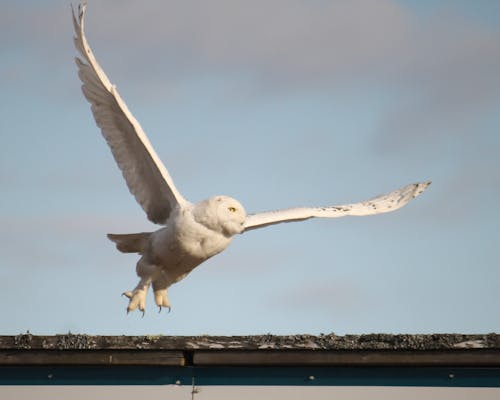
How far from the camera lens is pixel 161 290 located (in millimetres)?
13203

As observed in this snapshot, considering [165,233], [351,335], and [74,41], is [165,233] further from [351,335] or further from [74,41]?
[351,335]

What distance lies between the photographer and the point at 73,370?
306 inches

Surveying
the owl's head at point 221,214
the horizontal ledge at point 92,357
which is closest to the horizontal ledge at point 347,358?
the horizontal ledge at point 92,357

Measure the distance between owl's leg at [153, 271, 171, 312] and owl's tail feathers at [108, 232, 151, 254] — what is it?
48 centimetres

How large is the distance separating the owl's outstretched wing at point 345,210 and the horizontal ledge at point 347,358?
5648 mm

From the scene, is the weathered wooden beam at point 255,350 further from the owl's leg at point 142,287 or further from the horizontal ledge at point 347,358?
the owl's leg at point 142,287

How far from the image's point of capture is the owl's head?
12461mm

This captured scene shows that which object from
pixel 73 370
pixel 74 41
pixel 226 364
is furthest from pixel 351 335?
pixel 74 41

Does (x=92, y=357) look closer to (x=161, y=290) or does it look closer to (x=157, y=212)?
(x=161, y=290)

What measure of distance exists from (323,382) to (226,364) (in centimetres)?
66

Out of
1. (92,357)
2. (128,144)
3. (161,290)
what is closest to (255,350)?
(92,357)

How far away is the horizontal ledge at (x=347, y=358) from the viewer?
24.0ft

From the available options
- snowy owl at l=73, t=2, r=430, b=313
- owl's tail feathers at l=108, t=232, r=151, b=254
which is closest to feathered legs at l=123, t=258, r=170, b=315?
snowy owl at l=73, t=2, r=430, b=313

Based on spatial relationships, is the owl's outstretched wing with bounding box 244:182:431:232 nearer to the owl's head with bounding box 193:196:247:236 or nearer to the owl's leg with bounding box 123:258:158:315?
the owl's head with bounding box 193:196:247:236
